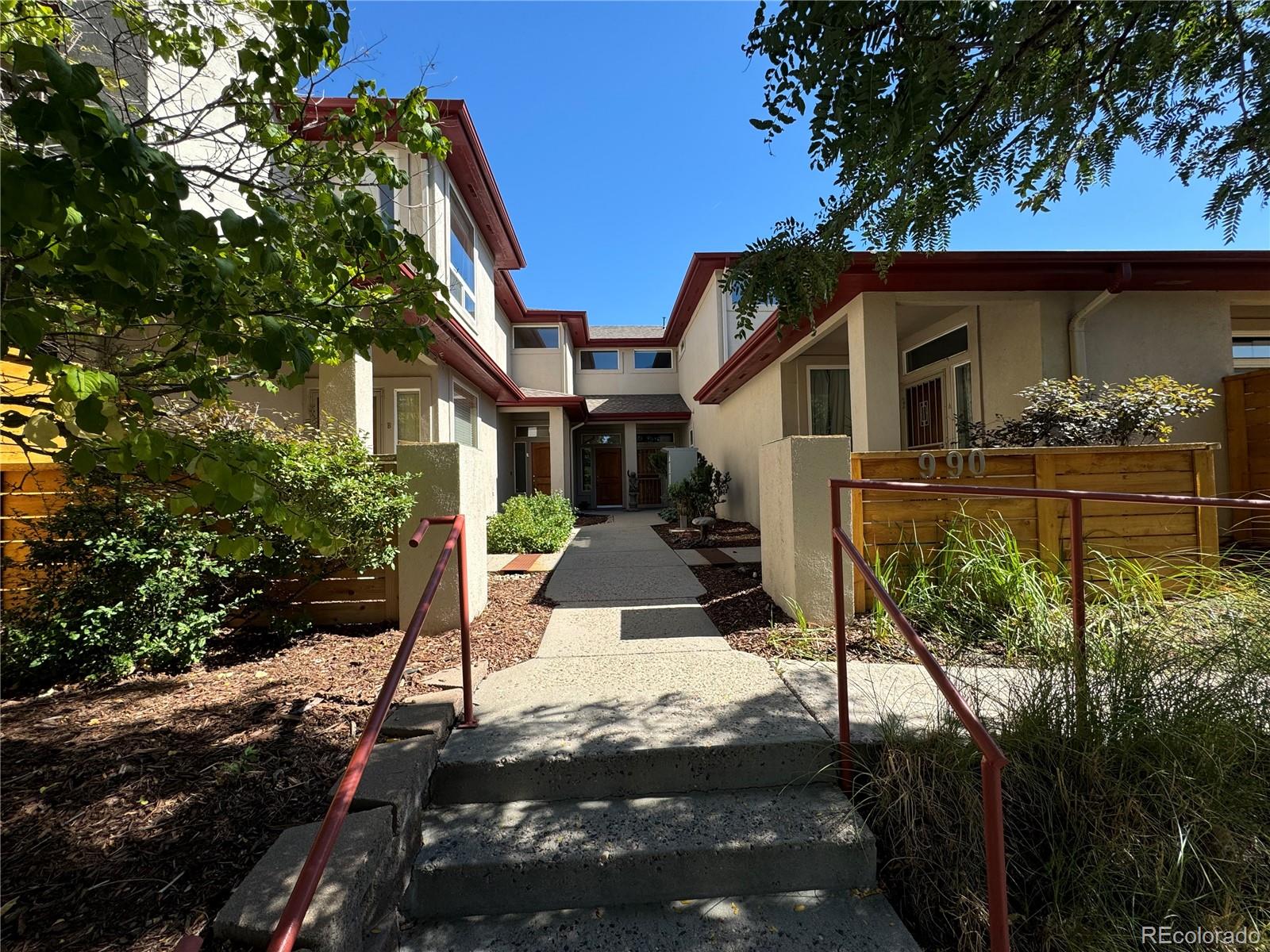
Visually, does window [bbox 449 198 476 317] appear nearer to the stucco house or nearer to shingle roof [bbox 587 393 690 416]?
the stucco house

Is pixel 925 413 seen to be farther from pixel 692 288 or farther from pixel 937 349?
pixel 692 288

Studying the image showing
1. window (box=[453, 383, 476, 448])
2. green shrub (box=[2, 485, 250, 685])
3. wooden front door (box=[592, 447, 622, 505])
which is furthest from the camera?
wooden front door (box=[592, 447, 622, 505])

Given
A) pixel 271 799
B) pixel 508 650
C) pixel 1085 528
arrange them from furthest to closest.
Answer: pixel 1085 528
pixel 508 650
pixel 271 799

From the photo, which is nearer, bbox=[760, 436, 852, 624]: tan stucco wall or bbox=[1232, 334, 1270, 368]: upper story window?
bbox=[760, 436, 852, 624]: tan stucco wall

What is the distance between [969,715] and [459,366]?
27.3 feet

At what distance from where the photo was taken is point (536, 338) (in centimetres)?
1525

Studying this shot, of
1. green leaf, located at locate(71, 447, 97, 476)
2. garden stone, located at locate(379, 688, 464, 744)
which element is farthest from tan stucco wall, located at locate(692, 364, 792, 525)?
green leaf, located at locate(71, 447, 97, 476)

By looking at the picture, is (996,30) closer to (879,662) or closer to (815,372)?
(879,662)

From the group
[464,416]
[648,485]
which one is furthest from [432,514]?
[648,485]

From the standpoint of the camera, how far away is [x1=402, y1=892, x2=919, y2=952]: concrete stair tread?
5.71 ft

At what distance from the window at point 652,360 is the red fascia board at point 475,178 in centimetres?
669

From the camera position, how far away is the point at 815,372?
8.73 meters

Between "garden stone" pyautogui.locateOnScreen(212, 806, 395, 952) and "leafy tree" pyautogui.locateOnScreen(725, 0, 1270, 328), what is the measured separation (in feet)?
9.63

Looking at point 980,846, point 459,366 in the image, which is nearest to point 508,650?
point 980,846
